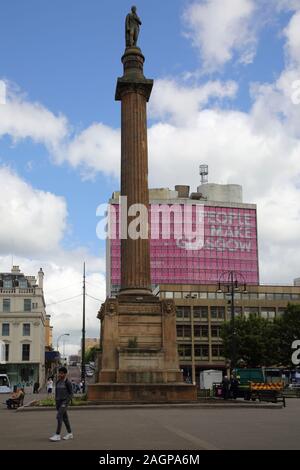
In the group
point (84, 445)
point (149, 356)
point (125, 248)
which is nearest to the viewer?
point (84, 445)

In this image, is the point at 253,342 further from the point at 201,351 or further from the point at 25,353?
the point at 25,353

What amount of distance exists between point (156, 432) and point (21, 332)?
72.1 meters

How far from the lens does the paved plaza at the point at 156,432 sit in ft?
41.9

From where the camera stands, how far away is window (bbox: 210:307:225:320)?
93.3 metres

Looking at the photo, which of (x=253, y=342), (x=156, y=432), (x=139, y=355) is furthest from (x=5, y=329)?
(x=156, y=432)

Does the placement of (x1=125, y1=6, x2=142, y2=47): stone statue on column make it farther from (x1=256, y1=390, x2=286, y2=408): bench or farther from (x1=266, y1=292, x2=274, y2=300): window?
(x1=266, y1=292, x2=274, y2=300): window

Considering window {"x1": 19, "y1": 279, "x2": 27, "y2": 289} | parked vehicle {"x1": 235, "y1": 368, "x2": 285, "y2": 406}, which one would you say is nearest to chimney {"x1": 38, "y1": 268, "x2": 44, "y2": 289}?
window {"x1": 19, "y1": 279, "x2": 27, "y2": 289}

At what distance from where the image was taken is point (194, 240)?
125188mm

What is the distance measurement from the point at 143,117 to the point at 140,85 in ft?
5.66

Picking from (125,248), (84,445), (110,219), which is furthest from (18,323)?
(84,445)

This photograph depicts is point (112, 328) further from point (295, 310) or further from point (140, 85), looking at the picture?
point (295, 310)

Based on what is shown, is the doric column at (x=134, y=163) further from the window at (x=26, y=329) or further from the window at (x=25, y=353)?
the window at (x=26, y=329)
